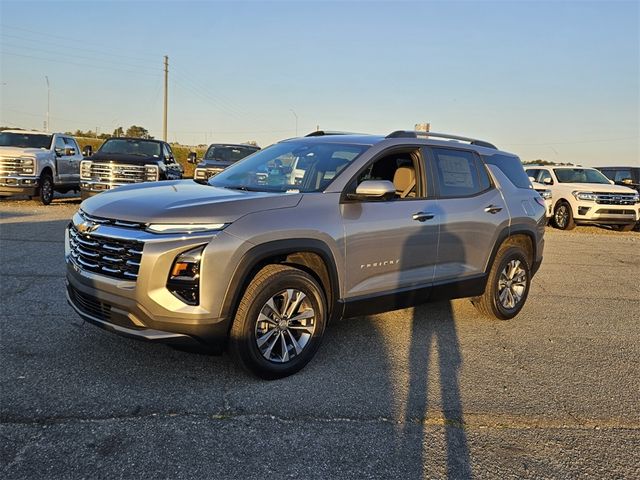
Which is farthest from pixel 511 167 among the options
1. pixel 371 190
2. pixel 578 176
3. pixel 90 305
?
pixel 578 176

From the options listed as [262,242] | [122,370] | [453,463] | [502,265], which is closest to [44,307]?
[122,370]

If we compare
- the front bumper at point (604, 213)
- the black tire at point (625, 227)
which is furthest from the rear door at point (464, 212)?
the black tire at point (625, 227)

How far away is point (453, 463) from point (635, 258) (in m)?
10.3

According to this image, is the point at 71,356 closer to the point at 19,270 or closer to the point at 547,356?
the point at 19,270

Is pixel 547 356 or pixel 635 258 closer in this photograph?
pixel 547 356

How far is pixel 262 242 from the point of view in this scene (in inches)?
151

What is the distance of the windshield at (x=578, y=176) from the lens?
55.2 feet

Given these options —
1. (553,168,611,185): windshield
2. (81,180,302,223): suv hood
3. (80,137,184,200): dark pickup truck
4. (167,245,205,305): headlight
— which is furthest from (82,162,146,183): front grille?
(553,168,611,185): windshield

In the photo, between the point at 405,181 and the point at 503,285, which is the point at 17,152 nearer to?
the point at 405,181

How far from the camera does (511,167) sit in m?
6.37

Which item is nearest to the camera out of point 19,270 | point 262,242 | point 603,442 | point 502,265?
point 603,442

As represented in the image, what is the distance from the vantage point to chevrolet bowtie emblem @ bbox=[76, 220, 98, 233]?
12.7 feet

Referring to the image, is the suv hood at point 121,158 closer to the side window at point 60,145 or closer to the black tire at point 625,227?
the side window at point 60,145

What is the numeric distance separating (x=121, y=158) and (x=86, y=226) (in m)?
10.4
